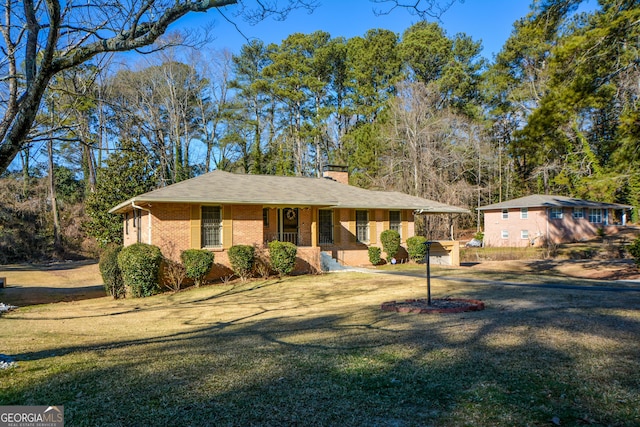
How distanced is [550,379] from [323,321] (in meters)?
4.52

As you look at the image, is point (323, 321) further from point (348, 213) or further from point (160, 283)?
point (348, 213)

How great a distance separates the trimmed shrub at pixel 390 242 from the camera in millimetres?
21125

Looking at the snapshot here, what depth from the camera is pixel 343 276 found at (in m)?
16.9

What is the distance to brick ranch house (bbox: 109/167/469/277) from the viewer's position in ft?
52.0

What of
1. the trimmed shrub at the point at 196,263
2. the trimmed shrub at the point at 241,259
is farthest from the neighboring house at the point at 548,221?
the trimmed shrub at the point at 196,263

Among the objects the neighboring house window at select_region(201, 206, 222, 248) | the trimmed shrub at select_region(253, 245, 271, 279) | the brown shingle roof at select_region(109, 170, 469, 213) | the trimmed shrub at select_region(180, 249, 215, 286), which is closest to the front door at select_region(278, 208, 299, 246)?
the brown shingle roof at select_region(109, 170, 469, 213)

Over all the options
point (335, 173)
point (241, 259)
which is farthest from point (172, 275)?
point (335, 173)

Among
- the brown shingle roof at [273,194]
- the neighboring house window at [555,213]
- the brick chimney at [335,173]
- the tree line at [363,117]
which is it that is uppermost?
the tree line at [363,117]

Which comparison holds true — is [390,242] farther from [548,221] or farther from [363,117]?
[363,117]

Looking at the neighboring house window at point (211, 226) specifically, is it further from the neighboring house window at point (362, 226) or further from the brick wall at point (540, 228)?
the brick wall at point (540, 228)

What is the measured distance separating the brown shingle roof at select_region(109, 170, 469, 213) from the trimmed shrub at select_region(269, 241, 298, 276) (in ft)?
5.69

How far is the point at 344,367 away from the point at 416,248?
56.6 ft

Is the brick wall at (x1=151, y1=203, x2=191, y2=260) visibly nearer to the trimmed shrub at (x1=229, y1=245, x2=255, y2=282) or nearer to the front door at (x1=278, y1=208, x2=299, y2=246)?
the trimmed shrub at (x1=229, y1=245, x2=255, y2=282)

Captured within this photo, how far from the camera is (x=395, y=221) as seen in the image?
2236 centimetres
